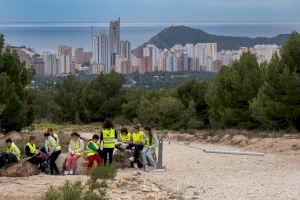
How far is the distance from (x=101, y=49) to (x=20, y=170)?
430ft

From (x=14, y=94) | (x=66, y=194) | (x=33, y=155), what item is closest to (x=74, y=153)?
(x=33, y=155)

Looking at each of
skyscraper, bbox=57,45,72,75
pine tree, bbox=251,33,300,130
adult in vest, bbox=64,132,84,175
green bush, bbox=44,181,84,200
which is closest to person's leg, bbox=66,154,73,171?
adult in vest, bbox=64,132,84,175

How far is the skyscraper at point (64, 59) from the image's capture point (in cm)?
13465

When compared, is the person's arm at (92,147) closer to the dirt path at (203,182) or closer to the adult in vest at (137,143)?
the dirt path at (203,182)

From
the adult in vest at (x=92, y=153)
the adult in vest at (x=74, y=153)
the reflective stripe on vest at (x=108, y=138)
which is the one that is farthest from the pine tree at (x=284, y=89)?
the adult in vest at (x=74, y=153)

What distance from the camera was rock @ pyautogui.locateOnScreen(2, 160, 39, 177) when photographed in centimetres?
1546

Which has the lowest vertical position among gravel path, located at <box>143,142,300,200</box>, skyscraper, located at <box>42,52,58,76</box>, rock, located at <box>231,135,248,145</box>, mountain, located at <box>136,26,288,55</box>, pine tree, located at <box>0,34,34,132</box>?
gravel path, located at <box>143,142,300,200</box>

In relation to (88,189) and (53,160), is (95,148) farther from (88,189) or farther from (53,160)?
(88,189)

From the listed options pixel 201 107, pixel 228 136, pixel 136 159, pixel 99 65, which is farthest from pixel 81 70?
pixel 136 159

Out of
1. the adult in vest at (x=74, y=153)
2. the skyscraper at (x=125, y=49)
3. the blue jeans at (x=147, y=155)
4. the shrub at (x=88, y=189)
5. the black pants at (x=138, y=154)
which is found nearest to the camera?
the shrub at (x=88, y=189)

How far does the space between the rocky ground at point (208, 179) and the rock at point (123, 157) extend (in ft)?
2.33

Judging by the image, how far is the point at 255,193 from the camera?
13.5 m

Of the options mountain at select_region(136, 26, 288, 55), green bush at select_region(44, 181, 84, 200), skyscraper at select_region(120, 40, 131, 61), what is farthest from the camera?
skyscraper at select_region(120, 40, 131, 61)

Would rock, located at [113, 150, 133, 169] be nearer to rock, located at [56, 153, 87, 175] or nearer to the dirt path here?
the dirt path
